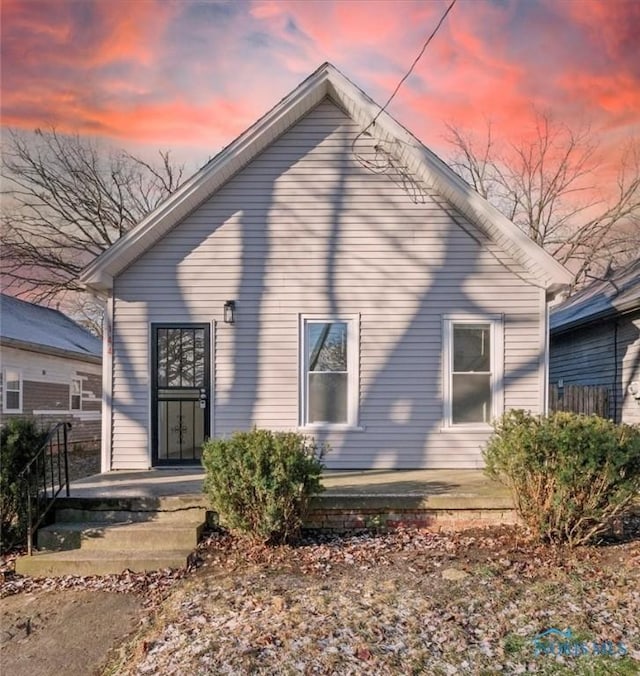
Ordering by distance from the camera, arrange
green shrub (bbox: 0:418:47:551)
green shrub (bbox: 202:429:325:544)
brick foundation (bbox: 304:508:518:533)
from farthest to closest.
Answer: brick foundation (bbox: 304:508:518:533) → green shrub (bbox: 0:418:47:551) → green shrub (bbox: 202:429:325:544)

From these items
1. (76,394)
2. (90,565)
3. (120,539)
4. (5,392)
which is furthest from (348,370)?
(76,394)

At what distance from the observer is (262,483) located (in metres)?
4.69

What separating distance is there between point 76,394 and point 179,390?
1095cm

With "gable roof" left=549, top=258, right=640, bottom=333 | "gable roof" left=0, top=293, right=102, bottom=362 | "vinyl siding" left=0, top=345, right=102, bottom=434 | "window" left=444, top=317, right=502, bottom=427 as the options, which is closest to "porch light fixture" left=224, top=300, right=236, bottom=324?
"window" left=444, top=317, right=502, bottom=427

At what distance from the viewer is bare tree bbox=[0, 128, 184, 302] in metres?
18.8

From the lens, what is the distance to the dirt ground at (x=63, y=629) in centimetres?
334

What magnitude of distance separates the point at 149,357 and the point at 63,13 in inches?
263

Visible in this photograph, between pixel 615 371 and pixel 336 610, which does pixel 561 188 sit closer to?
pixel 615 371

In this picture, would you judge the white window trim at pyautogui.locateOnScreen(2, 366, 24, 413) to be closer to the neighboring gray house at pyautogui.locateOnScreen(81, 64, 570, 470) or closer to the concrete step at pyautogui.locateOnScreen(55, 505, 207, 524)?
the neighboring gray house at pyautogui.locateOnScreen(81, 64, 570, 470)

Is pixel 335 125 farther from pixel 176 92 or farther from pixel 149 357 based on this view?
pixel 176 92

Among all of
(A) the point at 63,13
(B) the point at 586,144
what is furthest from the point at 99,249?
(B) the point at 586,144

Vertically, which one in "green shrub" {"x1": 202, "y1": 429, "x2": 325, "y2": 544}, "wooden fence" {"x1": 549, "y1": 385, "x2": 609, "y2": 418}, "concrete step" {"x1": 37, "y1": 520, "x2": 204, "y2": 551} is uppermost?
"wooden fence" {"x1": 549, "y1": 385, "x2": 609, "y2": 418}


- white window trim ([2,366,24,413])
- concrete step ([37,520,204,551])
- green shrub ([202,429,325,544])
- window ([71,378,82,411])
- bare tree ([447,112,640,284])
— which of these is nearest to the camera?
green shrub ([202,429,325,544])

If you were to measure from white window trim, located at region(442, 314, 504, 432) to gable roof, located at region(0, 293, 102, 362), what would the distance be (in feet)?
35.3
